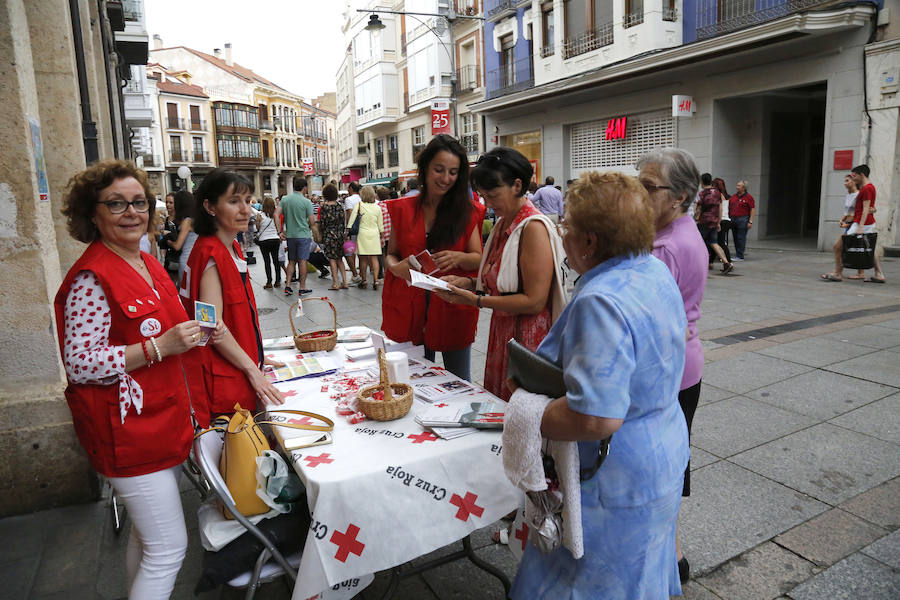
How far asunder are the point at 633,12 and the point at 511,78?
6.48 meters

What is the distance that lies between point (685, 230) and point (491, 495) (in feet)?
4.16

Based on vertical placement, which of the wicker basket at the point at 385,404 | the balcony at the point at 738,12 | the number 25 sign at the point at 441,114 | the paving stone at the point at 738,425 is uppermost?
the balcony at the point at 738,12

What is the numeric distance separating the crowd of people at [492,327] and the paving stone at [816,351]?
381cm

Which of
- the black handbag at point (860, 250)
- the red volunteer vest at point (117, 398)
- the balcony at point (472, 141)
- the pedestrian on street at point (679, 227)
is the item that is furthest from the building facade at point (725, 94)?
the red volunteer vest at point (117, 398)

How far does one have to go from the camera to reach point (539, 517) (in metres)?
1.67

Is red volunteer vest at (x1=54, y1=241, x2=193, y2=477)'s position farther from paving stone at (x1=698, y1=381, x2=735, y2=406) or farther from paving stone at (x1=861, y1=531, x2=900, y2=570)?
paving stone at (x1=698, y1=381, x2=735, y2=406)

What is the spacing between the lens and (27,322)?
325cm

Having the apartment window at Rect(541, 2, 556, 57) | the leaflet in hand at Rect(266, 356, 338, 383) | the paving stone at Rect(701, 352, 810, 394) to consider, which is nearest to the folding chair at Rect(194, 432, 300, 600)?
the leaflet in hand at Rect(266, 356, 338, 383)

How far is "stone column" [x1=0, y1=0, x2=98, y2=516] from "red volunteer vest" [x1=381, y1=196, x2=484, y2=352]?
6.21ft

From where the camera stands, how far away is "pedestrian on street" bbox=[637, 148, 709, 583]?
7.54 feet

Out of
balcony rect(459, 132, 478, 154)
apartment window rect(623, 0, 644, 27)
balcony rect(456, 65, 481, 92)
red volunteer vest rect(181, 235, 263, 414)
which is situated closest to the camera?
red volunteer vest rect(181, 235, 263, 414)

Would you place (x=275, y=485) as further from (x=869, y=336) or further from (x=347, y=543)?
(x=869, y=336)

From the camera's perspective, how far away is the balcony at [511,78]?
21.4 m

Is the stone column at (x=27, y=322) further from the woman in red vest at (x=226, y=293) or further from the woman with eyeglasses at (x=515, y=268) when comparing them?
the woman with eyeglasses at (x=515, y=268)
